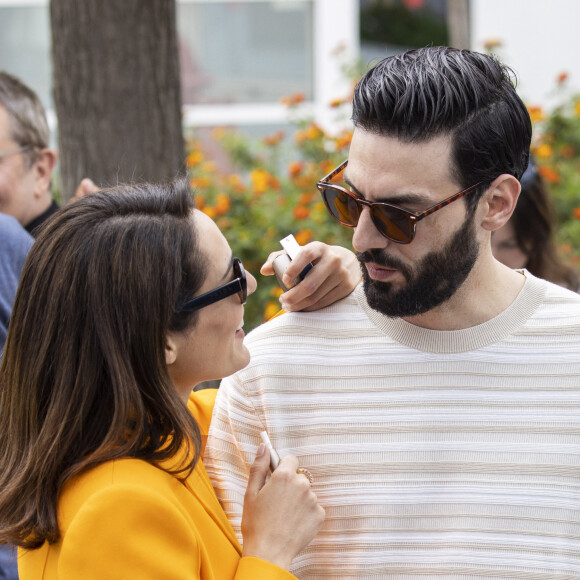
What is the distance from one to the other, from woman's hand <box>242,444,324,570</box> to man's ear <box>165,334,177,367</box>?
296mm

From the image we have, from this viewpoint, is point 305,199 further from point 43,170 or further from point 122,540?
point 122,540

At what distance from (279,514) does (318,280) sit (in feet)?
1.81

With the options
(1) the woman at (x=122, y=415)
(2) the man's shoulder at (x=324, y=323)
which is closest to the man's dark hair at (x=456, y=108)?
(2) the man's shoulder at (x=324, y=323)

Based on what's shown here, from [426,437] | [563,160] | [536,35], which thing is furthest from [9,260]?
[536,35]

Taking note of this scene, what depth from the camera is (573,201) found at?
562 cm

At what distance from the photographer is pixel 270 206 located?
5.24m

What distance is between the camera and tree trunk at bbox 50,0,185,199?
3525 millimetres

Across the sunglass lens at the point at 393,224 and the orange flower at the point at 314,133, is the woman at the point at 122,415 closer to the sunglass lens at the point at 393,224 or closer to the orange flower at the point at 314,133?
the sunglass lens at the point at 393,224

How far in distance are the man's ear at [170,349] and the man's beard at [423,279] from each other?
47cm

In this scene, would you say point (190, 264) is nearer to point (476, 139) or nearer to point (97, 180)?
point (476, 139)

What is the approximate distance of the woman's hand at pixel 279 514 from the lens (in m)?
1.76

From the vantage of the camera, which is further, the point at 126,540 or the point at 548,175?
the point at 548,175

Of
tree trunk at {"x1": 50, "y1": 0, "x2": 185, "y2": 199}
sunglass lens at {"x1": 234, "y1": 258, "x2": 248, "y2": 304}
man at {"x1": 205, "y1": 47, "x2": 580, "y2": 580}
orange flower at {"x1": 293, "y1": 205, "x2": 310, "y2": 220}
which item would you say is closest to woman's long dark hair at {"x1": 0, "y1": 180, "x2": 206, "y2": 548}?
sunglass lens at {"x1": 234, "y1": 258, "x2": 248, "y2": 304}

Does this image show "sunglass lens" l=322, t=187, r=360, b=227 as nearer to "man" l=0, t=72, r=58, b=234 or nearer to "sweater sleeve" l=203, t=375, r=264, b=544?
"sweater sleeve" l=203, t=375, r=264, b=544
